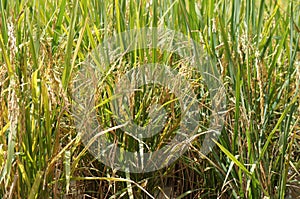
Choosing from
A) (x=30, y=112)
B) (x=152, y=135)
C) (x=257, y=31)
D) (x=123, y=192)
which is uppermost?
(x=257, y=31)

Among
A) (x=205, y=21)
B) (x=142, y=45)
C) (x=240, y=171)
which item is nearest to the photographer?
(x=240, y=171)

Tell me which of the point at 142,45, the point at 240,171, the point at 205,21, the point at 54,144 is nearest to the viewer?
the point at 54,144

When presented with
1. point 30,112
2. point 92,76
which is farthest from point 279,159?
point 30,112

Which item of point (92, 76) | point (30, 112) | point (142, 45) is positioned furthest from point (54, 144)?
point (142, 45)

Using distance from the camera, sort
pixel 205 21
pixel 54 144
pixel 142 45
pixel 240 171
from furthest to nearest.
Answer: pixel 205 21 → pixel 142 45 → pixel 240 171 → pixel 54 144

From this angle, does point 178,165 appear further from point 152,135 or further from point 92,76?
point 92,76

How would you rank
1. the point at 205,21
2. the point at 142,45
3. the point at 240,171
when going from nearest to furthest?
the point at 240,171 → the point at 142,45 → the point at 205,21

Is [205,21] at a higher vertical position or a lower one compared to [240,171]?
higher

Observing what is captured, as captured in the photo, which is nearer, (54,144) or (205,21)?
(54,144)

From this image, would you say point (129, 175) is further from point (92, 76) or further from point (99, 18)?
point (99, 18)
